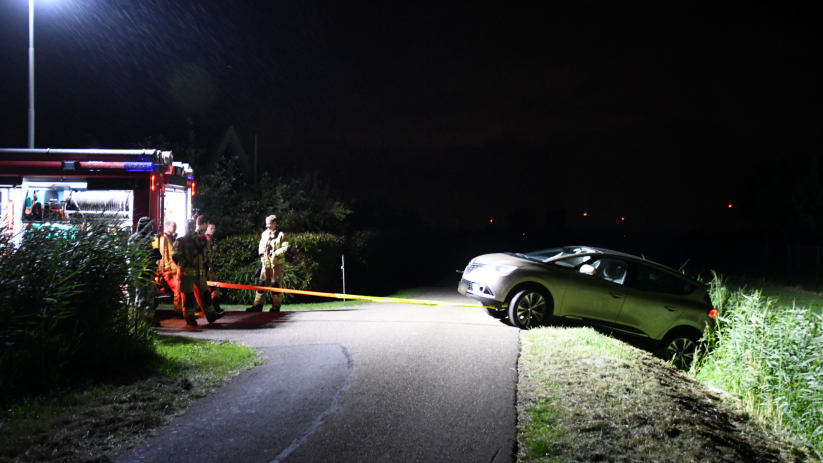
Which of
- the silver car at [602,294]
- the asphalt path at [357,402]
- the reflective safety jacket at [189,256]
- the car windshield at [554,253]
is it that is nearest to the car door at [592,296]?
the silver car at [602,294]

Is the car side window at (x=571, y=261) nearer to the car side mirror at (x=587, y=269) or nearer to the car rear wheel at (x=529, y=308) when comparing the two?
the car side mirror at (x=587, y=269)

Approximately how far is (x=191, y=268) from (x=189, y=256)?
20cm

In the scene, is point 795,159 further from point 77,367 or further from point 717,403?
point 77,367

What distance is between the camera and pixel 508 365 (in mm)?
7477

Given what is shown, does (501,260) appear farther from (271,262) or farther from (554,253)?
(271,262)

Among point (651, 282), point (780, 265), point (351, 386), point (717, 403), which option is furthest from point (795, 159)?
point (351, 386)

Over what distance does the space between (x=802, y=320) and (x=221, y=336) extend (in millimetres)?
8195

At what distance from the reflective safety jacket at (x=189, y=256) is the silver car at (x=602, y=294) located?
4637 millimetres

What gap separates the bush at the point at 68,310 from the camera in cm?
573

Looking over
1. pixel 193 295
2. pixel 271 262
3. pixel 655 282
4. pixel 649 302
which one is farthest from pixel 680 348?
pixel 193 295

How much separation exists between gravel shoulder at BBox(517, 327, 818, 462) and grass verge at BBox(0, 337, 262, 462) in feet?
10.3

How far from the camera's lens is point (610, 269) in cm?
1058

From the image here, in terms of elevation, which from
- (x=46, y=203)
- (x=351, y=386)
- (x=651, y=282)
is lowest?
(x=351, y=386)

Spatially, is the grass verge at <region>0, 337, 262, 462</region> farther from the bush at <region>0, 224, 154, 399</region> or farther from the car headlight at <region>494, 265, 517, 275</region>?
the car headlight at <region>494, 265, 517, 275</region>
